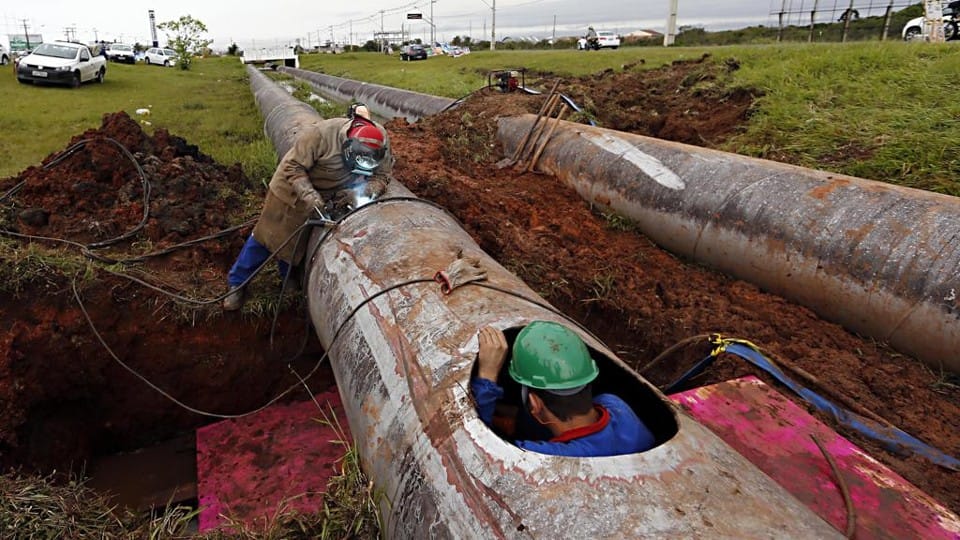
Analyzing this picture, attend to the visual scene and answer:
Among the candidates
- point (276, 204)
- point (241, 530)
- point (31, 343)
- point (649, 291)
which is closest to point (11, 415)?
point (31, 343)

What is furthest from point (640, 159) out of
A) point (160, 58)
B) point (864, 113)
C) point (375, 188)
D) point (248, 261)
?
point (160, 58)

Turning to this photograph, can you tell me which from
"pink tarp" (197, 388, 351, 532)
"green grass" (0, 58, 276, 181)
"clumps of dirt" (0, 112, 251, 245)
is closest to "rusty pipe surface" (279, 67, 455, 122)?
"green grass" (0, 58, 276, 181)

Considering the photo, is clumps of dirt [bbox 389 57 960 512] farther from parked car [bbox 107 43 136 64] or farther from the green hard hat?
parked car [bbox 107 43 136 64]

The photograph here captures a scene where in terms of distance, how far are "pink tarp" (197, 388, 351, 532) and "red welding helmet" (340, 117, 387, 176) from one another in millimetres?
1643

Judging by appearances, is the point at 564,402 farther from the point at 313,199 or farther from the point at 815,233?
the point at 815,233

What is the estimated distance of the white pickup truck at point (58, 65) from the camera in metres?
16.0

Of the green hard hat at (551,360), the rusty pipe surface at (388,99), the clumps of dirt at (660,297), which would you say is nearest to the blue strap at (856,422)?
the clumps of dirt at (660,297)

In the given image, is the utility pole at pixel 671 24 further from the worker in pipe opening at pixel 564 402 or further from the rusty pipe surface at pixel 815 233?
the worker in pipe opening at pixel 564 402

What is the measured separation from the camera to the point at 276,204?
399cm

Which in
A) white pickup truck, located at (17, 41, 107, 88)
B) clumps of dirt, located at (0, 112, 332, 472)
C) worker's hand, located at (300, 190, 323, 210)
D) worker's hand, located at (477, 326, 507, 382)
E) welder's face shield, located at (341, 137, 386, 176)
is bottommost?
clumps of dirt, located at (0, 112, 332, 472)

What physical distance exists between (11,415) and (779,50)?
429 inches

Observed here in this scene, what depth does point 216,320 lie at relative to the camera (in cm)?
418

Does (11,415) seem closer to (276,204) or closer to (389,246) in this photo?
(276,204)

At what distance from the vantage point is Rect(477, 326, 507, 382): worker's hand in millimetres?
2049
